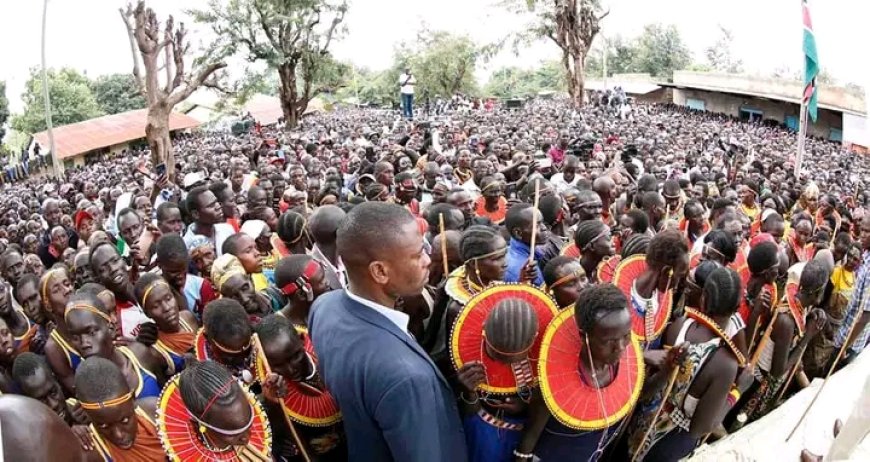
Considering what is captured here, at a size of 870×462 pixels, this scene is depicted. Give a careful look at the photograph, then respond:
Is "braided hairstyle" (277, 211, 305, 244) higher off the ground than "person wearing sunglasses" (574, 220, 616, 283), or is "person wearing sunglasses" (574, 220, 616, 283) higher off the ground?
"braided hairstyle" (277, 211, 305, 244)

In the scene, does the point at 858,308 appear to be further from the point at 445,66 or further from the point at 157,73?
the point at 445,66

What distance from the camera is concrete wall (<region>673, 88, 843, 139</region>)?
80.1 feet

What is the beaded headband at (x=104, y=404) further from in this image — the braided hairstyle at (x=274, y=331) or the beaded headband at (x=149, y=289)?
the beaded headband at (x=149, y=289)

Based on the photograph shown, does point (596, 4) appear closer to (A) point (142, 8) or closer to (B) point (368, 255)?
(A) point (142, 8)

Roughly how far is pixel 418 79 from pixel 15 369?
39.3 m

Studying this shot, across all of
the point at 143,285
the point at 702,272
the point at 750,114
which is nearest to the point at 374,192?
the point at 143,285

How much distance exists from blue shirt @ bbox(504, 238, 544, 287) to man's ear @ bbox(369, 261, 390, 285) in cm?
159

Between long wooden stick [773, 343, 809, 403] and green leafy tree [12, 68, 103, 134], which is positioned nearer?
long wooden stick [773, 343, 809, 403]

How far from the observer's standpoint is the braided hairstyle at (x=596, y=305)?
210 centimetres

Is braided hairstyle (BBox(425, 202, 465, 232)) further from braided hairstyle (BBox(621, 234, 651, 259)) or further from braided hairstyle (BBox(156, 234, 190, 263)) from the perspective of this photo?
braided hairstyle (BBox(156, 234, 190, 263))

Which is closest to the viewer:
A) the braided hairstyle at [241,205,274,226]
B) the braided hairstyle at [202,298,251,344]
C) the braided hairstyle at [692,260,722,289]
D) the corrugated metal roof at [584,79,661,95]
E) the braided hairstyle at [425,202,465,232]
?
the braided hairstyle at [202,298,251,344]

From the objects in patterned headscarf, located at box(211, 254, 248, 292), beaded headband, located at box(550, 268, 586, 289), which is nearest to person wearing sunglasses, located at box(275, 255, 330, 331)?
patterned headscarf, located at box(211, 254, 248, 292)

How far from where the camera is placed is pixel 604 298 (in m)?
2.12

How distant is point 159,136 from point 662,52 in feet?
160
